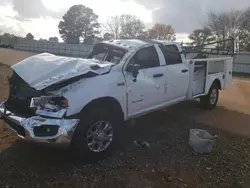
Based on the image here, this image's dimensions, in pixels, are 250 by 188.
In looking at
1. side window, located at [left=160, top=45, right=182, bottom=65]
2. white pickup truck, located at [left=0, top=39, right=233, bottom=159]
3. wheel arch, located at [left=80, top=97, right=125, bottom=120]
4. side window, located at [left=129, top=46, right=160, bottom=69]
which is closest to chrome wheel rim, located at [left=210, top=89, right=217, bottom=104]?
side window, located at [left=160, top=45, right=182, bottom=65]

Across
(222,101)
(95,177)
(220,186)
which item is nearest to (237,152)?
(220,186)

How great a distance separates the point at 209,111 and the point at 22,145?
5.15 m

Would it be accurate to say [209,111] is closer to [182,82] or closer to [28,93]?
[182,82]

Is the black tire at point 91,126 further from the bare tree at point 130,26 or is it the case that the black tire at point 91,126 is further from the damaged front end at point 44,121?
the bare tree at point 130,26

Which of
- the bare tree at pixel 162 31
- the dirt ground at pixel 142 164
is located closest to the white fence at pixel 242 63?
the dirt ground at pixel 142 164

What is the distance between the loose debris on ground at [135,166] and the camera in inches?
149

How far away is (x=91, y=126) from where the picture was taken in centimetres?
411

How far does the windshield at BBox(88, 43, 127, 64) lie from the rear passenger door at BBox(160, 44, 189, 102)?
105 cm

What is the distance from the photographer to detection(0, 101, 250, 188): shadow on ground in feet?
12.4

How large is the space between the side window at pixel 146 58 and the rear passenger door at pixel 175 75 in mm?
328

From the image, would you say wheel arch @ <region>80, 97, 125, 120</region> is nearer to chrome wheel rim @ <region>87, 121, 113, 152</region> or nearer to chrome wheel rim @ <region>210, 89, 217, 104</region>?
Answer: chrome wheel rim @ <region>87, 121, 113, 152</region>

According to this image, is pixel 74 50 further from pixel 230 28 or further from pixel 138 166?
pixel 138 166

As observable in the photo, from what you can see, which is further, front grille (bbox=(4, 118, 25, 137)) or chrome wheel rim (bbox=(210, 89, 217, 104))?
chrome wheel rim (bbox=(210, 89, 217, 104))

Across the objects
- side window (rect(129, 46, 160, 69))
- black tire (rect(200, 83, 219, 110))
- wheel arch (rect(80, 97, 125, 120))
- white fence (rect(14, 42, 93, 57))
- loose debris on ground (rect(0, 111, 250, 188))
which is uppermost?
white fence (rect(14, 42, 93, 57))
